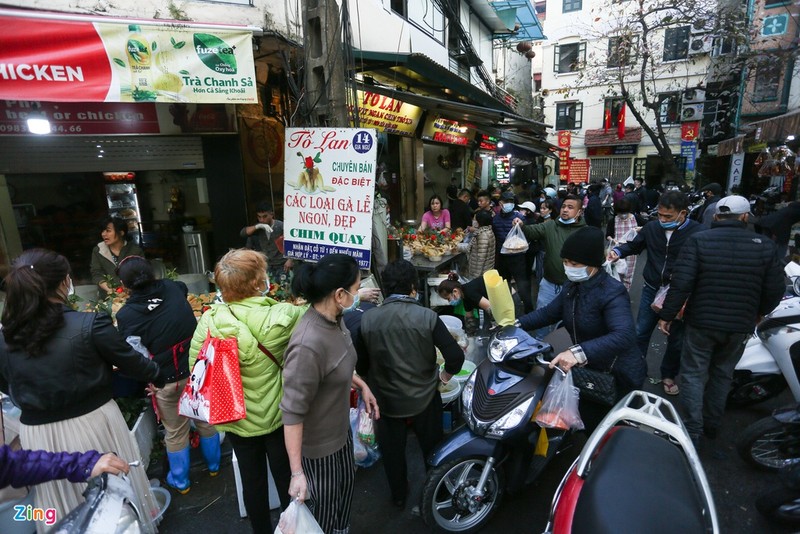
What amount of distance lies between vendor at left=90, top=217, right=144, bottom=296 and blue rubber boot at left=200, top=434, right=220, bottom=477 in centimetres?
237

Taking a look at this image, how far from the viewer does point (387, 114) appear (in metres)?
8.95

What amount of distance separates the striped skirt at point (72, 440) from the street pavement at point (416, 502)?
75 centimetres

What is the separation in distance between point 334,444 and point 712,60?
26170 mm

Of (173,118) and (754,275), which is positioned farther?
(173,118)

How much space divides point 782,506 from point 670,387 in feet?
6.13

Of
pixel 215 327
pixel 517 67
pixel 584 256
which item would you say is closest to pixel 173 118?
pixel 215 327

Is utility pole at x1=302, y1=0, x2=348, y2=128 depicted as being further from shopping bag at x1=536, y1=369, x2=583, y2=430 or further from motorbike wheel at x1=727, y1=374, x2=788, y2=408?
motorbike wheel at x1=727, y1=374, x2=788, y2=408

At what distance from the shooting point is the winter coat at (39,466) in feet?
5.41

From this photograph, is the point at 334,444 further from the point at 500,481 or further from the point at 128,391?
the point at 128,391

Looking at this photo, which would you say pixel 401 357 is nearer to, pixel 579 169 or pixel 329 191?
pixel 329 191

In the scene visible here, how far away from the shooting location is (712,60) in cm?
2000

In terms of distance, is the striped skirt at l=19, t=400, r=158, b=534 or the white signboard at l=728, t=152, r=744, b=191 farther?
the white signboard at l=728, t=152, r=744, b=191

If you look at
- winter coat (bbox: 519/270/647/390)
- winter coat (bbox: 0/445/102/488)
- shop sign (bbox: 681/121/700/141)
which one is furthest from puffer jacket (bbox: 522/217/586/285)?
shop sign (bbox: 681/121/700/141)

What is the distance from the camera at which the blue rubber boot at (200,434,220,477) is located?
3377mm
